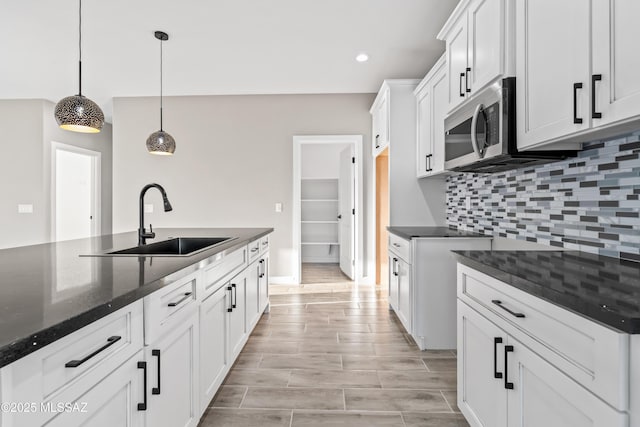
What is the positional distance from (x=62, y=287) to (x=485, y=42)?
2166mm

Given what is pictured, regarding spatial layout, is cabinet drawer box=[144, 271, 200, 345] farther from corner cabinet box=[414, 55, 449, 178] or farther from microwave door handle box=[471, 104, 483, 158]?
corner cabinet box=[414, 55, 449, 178]

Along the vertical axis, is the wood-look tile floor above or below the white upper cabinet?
below

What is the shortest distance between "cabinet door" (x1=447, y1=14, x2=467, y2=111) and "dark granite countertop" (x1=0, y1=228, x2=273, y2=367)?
1807mm

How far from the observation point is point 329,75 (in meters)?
4.32

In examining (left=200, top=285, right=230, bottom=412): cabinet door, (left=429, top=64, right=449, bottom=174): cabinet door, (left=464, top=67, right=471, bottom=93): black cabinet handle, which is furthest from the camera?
(left=429, top=64, right=449, bottom=174): cabinet door

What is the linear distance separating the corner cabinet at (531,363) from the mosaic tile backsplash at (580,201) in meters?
0.58

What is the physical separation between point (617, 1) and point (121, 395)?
1.90m

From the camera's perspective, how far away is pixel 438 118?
3.03m

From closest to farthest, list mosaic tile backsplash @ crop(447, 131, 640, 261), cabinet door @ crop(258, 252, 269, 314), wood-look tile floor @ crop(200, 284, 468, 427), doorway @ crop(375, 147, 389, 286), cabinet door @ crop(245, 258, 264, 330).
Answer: mosaic tile backsplash @ crop(447, 131, 640, 261), wood-look tile floor @ crop(200, 284, 468, 427), cabinet door @ crop(245, 258, 264, 330), cabinet door @ crop(258, 252, 269, 314), doorway @ crop(375, 147, 389, 286)

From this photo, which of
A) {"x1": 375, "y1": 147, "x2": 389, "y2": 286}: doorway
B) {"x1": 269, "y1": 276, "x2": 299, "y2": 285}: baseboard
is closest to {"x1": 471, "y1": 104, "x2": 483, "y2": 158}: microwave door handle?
{"x1": 375, "y1": 147, "x2": 389, "y2": 286}: doorway

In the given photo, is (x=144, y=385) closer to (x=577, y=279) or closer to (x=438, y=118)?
(x=577, y=279)

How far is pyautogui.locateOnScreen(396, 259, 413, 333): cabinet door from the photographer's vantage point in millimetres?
2782

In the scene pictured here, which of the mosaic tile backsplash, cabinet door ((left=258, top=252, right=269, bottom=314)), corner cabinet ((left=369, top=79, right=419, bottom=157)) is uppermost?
corner cabinet ((left=369, top=79, right=419, bottom=157))

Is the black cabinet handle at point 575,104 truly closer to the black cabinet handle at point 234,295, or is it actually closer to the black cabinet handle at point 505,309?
the black cabinet handle at point 505,309
